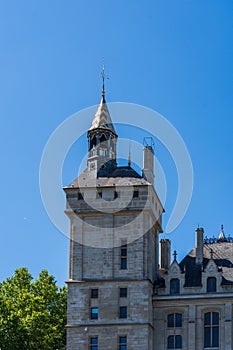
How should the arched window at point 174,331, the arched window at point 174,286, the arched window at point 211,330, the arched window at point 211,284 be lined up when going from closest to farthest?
Result: 1. the arched window at point 211,330
2. the arched window at point 174,331
3. the arched window at point 211,284
4. the arched window at point 174,286

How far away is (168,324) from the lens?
9869cm

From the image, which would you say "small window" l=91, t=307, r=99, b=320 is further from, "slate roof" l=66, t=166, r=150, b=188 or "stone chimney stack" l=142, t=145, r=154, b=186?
"stone chimney stack" l=142, t=145, r=154, b=186

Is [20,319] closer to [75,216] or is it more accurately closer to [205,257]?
[75,216]

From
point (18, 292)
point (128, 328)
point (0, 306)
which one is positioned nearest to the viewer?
point (128, 328)

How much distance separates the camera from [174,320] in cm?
9856

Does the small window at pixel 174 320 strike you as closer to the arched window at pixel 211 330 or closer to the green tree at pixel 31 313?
the arched window at pixel 211 330

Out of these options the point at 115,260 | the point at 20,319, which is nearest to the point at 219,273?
the point at 115,260

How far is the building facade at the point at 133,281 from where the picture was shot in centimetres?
9719

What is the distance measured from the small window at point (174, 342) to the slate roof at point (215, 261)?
451 cm

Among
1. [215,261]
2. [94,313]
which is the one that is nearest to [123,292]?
[94,313]

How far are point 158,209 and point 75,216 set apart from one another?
828 centimetres

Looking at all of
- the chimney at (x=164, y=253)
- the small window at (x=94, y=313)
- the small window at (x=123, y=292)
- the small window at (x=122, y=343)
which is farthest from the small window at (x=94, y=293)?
the chimney at (x=164, y=253)

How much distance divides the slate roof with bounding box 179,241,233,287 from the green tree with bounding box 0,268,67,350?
14683 millimetres

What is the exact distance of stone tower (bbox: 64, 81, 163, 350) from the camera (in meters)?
97.2
